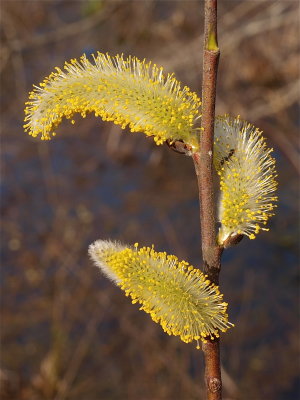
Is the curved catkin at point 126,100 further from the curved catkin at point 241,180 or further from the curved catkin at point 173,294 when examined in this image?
the curved catkin at point 173,294

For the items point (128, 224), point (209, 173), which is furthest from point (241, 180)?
point (128, 224)

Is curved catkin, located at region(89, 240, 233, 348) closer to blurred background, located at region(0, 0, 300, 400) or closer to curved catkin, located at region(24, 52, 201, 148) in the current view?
curved catkin, located at region(24, 52, 201, 148)

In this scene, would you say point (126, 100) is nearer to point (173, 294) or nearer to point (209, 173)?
point (209, 173)

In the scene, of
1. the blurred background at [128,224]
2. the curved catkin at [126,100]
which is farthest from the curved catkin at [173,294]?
the blurred background at [128,224]

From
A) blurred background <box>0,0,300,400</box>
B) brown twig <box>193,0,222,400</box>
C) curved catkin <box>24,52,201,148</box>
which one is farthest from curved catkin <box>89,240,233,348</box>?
blurred background <box>0,0,300,400</box>

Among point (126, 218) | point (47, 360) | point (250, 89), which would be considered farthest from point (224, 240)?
point (250, 89)

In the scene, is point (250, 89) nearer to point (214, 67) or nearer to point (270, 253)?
point (270, 253)
